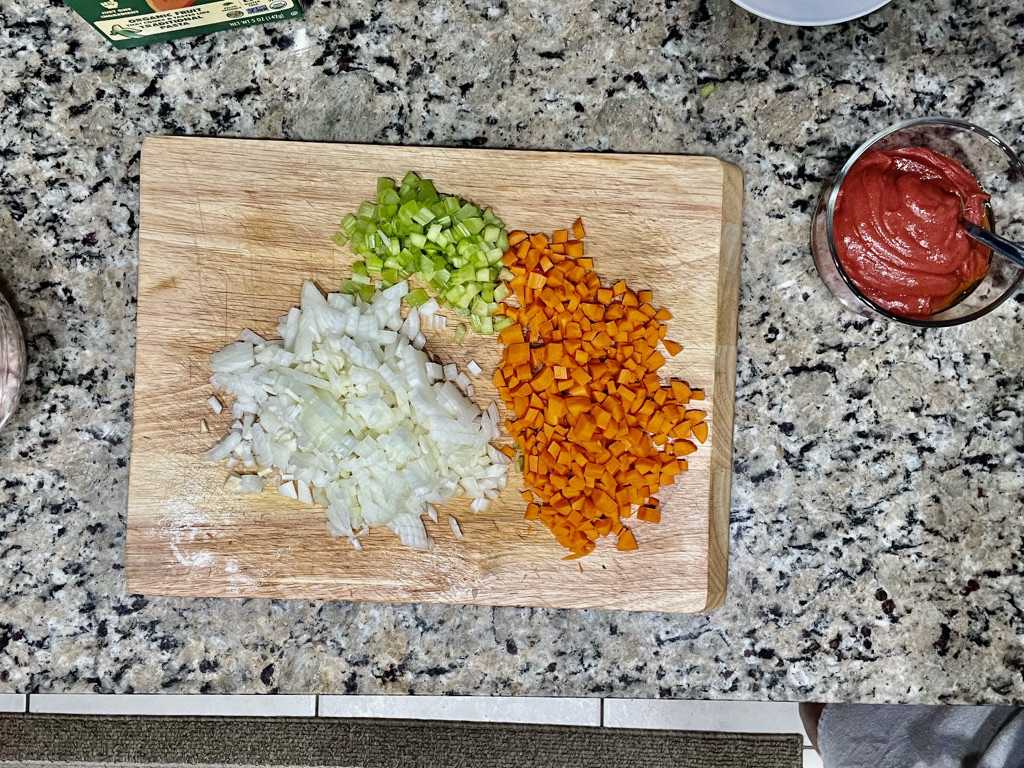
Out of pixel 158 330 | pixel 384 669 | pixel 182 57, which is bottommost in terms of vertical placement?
pixel 384 669

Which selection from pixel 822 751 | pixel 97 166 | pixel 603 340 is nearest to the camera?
pixel 603 340

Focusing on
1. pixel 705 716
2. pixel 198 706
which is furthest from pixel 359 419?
pixel 705 716

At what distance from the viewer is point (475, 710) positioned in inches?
75.4

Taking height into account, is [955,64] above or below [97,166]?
above

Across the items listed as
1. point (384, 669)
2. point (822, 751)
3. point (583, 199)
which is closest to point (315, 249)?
point (583, 199)

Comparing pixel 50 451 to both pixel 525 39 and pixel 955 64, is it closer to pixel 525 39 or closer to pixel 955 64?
pixel 525 39

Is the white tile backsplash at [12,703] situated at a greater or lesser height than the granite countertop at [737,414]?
lesser

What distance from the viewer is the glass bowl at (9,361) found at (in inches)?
46.5

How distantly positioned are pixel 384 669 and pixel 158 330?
68cm

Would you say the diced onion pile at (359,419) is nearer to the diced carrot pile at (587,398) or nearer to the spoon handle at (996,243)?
the diced carrot pile at (587,398)

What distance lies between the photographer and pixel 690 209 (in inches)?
47.5

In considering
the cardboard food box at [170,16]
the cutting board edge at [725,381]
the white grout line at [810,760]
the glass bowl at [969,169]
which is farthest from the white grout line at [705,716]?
the cardboard food box at [170,16]

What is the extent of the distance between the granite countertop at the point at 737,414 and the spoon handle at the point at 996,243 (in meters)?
0.22

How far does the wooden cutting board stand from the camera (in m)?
1.22
